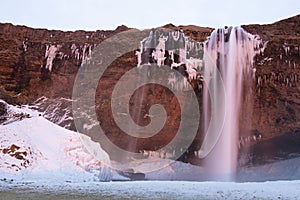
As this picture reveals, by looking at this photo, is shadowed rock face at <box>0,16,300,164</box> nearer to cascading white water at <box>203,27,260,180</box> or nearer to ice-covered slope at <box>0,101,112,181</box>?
cascading white water at <box>203,27,260,180</box>

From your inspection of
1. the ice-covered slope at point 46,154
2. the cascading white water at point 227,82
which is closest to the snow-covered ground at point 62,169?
the ice-covered slope at point 46,154

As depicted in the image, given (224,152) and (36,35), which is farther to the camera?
(36,35)

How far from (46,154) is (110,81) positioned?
8.53 metres

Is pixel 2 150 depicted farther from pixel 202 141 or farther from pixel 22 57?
pixel 202 141

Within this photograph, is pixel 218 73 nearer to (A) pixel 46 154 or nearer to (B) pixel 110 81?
(B) pixel 110 81

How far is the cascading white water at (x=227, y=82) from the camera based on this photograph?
873 inches

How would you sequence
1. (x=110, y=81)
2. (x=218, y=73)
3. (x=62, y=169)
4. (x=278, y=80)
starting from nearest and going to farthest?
(x=62, y=169), (x=218, y=73), (x=278, y=80), (x=110, y=81)

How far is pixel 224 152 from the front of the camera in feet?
74.3

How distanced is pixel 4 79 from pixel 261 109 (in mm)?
15755

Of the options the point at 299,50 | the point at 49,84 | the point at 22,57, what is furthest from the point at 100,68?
the point at 299,50

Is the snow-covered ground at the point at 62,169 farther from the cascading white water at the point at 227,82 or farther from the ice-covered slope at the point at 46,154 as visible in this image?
the cascading white water at the point at 227,82

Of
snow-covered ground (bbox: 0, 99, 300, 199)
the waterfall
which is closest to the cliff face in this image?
the waterfall

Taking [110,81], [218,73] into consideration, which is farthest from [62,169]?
[218,73]

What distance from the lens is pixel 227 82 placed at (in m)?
22.2
